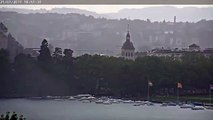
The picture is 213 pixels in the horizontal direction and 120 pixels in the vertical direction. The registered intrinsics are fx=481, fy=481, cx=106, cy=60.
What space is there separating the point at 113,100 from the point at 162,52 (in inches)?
25.9

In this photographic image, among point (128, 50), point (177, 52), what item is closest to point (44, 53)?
point (128, 50)

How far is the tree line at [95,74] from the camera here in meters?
4.52

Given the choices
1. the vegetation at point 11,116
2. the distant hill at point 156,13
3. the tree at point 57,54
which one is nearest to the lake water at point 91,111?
the vegetation at point 11,116

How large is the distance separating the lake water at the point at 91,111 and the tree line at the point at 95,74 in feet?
0.34

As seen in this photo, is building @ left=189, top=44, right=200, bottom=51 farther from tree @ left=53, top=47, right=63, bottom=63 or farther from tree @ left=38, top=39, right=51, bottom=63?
tree @ left=38, top=39, right=51, bottom=63

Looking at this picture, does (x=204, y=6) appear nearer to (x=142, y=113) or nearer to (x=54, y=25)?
(x=142, y=113)

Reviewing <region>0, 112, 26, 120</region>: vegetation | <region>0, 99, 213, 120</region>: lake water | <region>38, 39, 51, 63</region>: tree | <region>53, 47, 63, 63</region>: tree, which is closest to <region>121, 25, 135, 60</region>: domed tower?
<region>0, 99, 213, 120</region>: lake water

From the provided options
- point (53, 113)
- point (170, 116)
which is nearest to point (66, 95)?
point (53, 113)

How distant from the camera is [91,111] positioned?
4.51m

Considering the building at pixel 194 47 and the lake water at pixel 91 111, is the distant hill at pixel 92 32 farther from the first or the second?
the lake water at pixel 91 111

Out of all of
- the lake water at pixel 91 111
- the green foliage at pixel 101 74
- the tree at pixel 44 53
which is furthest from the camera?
the tree at pixel 44 53

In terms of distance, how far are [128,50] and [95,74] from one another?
1.29 feet

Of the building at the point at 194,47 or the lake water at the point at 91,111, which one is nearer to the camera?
the lake water at the point at 91,111

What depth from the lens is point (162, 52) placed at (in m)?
4.60
